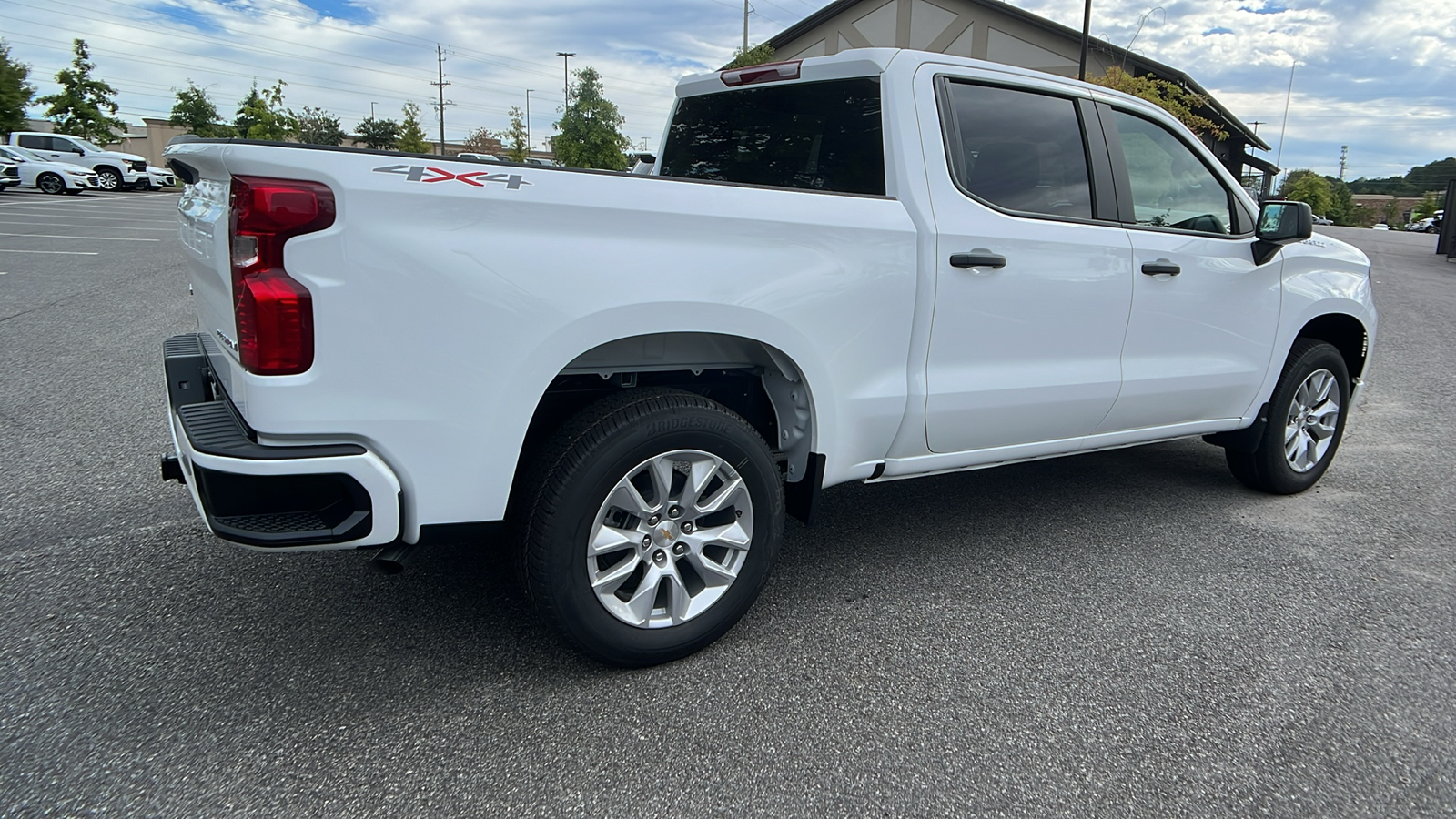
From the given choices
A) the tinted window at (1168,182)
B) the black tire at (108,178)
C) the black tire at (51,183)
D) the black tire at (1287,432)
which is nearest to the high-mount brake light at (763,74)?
the tinted window at (1168,182)

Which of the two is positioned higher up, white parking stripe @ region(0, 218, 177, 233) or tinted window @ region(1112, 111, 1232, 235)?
tinted window @ region(1112, 111, 1232, 235)

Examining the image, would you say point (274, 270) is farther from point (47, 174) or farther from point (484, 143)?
point (484, 143)

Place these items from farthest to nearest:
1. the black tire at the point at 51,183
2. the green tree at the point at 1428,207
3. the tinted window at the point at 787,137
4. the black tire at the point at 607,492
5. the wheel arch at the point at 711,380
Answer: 1. the green tree at the point at 1428,207
2. the black tire at the point at 51,183
3. the tinted window at the point at 787,137
4. the wheel arch at the point at 711,380
5. the black tire at the point at 607,492

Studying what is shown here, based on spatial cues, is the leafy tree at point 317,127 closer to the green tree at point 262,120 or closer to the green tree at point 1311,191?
the green tree at point 262,120

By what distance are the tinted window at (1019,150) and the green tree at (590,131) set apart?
58.8 metres

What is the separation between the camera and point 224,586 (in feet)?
10.5

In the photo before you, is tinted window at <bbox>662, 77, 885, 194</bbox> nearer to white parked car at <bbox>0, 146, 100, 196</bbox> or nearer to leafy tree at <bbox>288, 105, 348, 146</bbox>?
white parked car at <bbox>0, 146, 100, 196</bbox>

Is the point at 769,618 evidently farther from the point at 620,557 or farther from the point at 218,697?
the point at 218,697

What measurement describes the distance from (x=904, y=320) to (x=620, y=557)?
1.23 meters

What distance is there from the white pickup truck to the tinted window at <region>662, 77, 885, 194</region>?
12mm

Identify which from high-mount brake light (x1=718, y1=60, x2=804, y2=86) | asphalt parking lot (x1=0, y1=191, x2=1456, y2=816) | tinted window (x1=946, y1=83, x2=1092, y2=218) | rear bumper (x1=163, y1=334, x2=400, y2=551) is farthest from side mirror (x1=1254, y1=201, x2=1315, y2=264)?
rear bumper (x1=163, y1=334, x2=400, y2=551)

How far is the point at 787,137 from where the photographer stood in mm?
3602

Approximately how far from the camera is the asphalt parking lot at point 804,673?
7.43 ft

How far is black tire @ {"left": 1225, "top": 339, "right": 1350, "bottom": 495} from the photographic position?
4.46 meters
